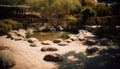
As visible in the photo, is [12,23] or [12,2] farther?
[12,2]

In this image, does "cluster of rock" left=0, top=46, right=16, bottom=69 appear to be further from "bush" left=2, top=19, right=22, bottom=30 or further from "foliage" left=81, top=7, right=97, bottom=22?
"foliage" left=81, top=7, right=97, bottom=22

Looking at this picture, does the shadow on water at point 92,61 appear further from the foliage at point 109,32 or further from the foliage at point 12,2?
the foliage at point 12,2

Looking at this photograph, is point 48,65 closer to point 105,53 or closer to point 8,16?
point 105,53

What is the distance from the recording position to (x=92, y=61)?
35.1ft

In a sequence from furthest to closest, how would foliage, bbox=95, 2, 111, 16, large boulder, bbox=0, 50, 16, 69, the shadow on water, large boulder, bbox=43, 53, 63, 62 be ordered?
foliage, bbox=95, 2, 111, 16 < large boulder, bbox=43, 53, 63, 62 < the shadow on water < large boulder, bbox=0, 50, 16, 69

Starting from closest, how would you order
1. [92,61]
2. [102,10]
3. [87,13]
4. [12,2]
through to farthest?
1. [92,61]
2. [87,13]
3. [102,10]
4. [12,2]

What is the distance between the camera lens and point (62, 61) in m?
10.8

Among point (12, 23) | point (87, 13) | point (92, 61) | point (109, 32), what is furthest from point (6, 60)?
point (87, 13)

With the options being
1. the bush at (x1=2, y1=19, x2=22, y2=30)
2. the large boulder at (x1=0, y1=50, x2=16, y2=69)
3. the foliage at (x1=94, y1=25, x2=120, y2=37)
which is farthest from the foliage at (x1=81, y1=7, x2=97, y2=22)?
the large boulder at (x1=0, y1=50, x2=16, y2=69)

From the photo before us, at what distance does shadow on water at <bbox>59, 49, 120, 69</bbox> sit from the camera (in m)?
9.89

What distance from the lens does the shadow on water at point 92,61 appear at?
9891 millimetres

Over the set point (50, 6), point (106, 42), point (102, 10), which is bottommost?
point (106, 42)

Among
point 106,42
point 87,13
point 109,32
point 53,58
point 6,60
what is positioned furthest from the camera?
point 87,13

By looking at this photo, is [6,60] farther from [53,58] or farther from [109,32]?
[109,32]
